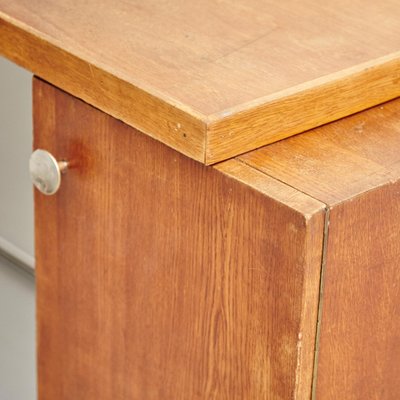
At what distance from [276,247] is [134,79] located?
0.17 m

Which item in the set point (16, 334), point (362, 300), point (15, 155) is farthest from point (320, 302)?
point (16, 334)

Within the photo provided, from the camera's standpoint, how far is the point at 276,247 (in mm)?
706

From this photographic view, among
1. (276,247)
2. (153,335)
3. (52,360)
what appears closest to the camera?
(276,247)

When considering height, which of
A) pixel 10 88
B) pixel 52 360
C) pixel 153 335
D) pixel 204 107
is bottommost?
pixel 52 360

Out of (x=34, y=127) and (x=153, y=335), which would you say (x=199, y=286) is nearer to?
(x=153, y=335)

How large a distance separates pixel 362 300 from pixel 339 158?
0.11 m

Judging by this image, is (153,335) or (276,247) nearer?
(276,247)

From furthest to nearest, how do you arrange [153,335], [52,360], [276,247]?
1. [52,360]
2. [153,335]
3. [276,247]

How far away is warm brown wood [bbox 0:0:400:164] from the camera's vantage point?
73 centimetres

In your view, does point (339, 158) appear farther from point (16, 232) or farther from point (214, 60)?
point (16, 232)

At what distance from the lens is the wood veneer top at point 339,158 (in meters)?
0.71

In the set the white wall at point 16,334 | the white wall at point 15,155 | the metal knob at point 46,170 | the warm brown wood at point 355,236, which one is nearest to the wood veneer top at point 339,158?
the warm brown wood at point 355,236

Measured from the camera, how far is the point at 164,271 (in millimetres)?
814

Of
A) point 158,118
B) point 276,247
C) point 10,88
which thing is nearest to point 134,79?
point 158,118
